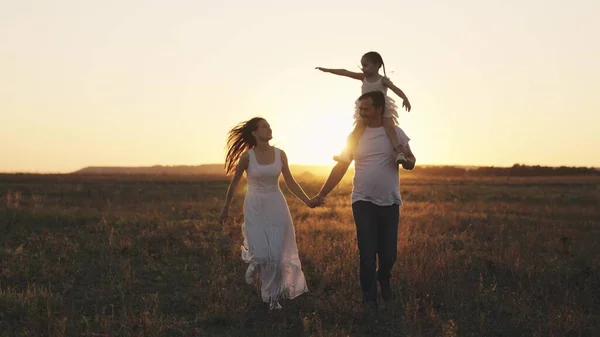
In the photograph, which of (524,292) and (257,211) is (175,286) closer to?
(257,211)

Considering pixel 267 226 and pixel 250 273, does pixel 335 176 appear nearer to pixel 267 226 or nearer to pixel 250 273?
pixel 267 226

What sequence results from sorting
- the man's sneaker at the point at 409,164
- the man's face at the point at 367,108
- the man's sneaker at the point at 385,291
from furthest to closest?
the man's sneaker at the point at 385,291 < the man's face at the point at 367,108 < the man's sneaker at the point at 409,164

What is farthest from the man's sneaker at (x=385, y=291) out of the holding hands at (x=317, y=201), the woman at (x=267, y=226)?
the holding hands at (x=317, y=201)

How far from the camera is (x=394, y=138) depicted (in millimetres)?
6379

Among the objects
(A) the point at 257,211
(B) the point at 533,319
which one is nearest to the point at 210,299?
(A) the point at 257,211

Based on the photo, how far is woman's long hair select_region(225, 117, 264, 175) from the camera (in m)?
7.11

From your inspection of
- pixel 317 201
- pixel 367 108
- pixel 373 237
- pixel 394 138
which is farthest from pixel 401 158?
pixel 317 201

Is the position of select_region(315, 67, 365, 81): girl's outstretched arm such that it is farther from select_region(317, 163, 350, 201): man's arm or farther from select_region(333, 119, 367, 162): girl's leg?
select_region(317, 163, 350, 201): man's arm

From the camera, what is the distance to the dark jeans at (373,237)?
644 cm

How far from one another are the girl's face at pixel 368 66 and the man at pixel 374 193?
0.95 feet

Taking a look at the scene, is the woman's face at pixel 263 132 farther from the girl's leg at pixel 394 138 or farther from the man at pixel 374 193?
the girl's leg at pixel 394 138

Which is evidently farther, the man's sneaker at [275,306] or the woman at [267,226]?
the woman at [267,226]

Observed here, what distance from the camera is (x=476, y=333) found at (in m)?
5.89

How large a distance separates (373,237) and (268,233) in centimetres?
127
